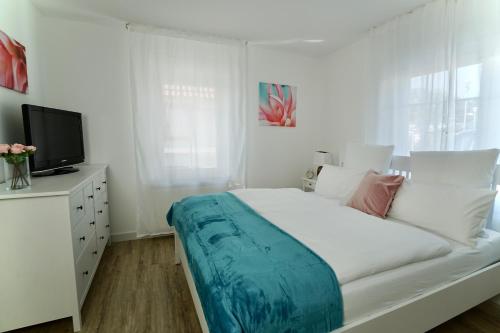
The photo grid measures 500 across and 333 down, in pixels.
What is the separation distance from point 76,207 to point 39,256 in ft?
1.11

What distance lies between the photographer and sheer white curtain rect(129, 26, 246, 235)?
2885mm

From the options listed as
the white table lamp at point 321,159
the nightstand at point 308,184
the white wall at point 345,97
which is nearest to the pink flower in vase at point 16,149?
the nightstand at point 308,184

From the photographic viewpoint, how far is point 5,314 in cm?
149

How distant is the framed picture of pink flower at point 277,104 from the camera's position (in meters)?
3.54

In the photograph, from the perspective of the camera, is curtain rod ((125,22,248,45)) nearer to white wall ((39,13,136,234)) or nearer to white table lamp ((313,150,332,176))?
white wall ((39,13,136,234))

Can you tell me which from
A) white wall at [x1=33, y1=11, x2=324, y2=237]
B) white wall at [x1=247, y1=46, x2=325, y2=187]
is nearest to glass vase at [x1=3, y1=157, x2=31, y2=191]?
white wall at [x1=33, y1=11, x2=324, y2=237]

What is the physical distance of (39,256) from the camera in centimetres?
152

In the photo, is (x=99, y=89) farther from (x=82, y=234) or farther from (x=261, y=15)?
(x=261, y=15)

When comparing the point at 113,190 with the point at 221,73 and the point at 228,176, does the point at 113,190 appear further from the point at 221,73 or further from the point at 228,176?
the point at 221,73

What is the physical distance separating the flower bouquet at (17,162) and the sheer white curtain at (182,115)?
1.37m

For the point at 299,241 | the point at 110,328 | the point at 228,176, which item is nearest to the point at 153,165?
the point at 228,176

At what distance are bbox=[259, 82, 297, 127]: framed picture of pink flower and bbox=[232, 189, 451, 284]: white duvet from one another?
69.2 inches

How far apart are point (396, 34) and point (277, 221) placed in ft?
7.77

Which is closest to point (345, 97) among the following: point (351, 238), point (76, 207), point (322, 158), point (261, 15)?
point (322, 158)
